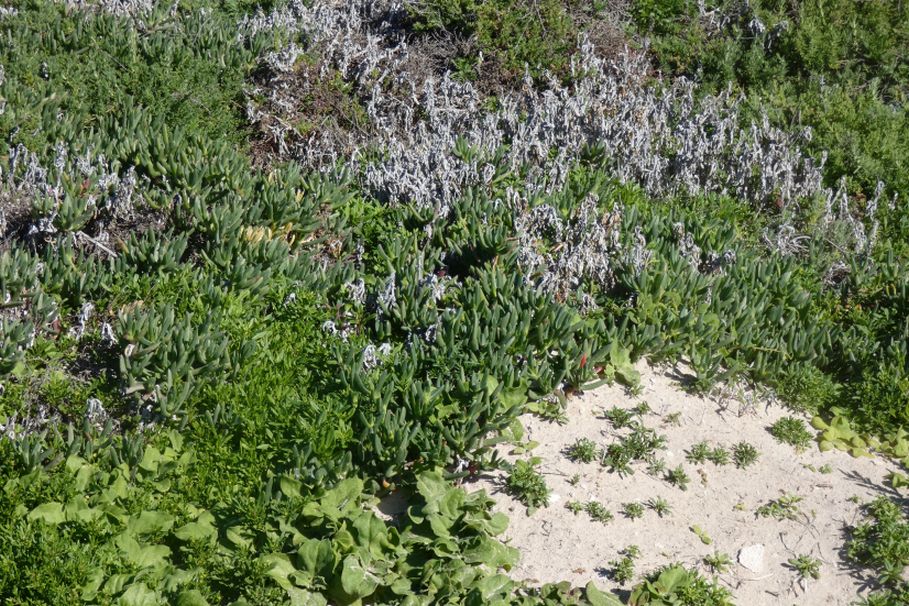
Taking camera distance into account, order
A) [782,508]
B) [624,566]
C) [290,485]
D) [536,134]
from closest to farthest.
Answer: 1. [290,485]
2. [624,566]
3. [782,508]
4. [536,134]

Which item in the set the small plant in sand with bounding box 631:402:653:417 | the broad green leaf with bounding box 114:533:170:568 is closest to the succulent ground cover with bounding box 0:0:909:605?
the broad green leaf with bounding box 114:533:170:568

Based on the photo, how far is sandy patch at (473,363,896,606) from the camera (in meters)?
4.74

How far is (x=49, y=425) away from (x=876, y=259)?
551 cm

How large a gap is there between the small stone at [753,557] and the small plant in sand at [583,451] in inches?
35.2

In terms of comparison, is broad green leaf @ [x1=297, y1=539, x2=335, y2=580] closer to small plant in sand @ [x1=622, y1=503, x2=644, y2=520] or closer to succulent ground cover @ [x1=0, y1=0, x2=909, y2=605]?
succulent ground cover @ [x1=0, y1=0, x2=909, y2=605]

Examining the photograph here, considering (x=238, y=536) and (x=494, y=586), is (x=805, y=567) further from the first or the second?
(x=238, y=536)

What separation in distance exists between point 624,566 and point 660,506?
1.54 feet

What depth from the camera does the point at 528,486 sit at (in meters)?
5.02

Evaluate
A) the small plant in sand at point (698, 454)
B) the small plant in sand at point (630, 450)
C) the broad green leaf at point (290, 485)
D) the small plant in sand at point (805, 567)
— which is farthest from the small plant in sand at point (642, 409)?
the broad green leaf at point (290, 485)

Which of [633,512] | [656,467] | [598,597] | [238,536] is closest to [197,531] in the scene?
[238,536]

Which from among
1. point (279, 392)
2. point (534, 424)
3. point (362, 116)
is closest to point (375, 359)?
point (279, 392)

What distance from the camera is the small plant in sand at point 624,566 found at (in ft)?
15.3

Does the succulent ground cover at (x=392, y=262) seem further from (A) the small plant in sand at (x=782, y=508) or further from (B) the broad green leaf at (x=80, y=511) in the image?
Result: (A) the small plant in sand at (x=782, y=508)

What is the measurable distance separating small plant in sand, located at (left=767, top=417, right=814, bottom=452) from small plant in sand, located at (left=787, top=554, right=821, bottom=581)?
0.83m
